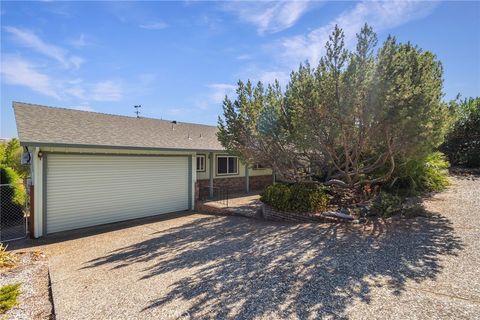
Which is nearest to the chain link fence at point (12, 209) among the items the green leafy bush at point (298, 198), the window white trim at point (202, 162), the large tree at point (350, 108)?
the window white trim at point (202, 162)

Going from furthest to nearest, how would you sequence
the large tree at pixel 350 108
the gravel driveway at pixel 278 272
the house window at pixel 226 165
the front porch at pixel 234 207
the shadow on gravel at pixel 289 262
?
the house window at pixel 226 165
the front porch at pixel 234 207
the large tree at pixel 350 108
the shadow on gravel at pixel 289 262
the gravel driveway at pixel 278 272

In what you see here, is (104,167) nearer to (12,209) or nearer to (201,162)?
(12,209)

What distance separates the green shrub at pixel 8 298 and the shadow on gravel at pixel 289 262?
153 cm

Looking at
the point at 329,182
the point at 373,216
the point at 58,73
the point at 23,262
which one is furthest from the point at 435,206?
the point at 58,73

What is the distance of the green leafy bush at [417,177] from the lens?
1120cm

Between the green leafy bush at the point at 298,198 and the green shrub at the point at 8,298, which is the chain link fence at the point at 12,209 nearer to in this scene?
the green shrub at the point at 8,298

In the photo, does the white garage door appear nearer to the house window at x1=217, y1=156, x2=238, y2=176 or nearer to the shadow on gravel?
the shadow on gravel

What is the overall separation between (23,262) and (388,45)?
34.5 feet

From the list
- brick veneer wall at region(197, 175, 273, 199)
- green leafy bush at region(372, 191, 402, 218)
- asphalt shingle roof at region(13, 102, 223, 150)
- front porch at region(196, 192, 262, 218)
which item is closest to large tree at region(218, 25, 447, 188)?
green leafy bush at region(372, 191, 402, 218)

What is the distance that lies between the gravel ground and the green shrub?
0.30 ft

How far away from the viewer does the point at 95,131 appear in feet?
33.0

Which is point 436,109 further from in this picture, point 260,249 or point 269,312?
point 269,312

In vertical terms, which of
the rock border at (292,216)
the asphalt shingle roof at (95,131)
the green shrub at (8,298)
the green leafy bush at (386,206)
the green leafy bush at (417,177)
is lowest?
the green shrub at (8,298)

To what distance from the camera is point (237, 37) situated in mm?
10383
